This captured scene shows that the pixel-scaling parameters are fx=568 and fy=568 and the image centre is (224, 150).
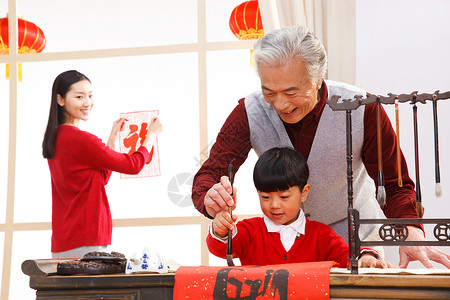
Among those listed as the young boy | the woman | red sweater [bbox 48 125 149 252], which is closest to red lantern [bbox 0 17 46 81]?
the woman

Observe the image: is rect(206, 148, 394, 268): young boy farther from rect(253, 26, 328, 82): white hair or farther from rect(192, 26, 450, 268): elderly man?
rect(253, 26, 328, 82): white hair

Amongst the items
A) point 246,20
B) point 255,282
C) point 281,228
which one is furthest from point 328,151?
point 246,20

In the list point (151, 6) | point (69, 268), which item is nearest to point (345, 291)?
point (69, 268)

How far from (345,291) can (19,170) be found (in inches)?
139

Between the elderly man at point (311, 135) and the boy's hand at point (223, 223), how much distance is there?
50mm

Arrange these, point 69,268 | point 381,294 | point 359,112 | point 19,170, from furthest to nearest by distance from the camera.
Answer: point 19,170, point 359,112, point 69,268, point 381,294

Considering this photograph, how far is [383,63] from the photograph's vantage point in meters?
3.45

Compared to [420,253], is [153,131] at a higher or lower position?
higher

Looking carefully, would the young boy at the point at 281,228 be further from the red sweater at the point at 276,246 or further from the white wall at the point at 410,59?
the white wall at the point at 410,59

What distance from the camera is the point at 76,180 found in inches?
119

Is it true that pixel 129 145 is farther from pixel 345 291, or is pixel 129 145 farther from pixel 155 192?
pixel 345 291

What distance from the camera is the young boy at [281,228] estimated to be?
172cm

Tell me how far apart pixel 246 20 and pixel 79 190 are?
63.2 inches

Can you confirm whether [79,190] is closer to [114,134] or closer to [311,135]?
[114,134]
